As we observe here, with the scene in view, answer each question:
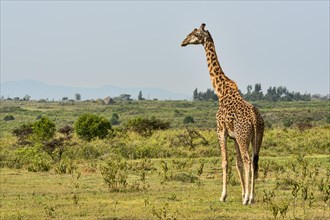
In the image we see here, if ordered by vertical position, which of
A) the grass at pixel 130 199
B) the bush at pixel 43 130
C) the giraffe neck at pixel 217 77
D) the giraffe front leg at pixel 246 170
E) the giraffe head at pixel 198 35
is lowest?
the grass at pixel 130 199

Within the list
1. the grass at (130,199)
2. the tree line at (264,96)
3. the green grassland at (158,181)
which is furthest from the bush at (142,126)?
the tree line at (264,96)

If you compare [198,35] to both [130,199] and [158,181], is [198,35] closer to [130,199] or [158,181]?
[130,199]

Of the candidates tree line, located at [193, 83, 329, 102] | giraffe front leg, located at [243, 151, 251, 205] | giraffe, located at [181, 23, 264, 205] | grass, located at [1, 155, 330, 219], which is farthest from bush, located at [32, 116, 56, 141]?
tree line, located at [193, 83, 329, 102]

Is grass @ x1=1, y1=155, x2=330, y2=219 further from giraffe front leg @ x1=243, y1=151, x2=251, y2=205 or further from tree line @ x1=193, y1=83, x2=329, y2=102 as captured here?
tree line @ x1=193, y1=83, x2=329, y2=102

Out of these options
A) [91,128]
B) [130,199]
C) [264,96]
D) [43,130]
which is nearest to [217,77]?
[130,199]

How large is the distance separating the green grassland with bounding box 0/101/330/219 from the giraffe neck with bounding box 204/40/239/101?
2.50m

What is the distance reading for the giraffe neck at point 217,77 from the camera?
1516 centimetres

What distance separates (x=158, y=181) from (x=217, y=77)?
17.9 ft

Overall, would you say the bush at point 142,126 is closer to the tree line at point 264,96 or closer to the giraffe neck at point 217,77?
the giraffe neck at point 217,77

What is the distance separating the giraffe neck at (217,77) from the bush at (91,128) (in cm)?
2295

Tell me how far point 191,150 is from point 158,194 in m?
15.4

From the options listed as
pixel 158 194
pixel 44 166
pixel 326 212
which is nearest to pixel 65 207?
pixel 158 194

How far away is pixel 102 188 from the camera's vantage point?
18.4 metres

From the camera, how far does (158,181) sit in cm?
2003
